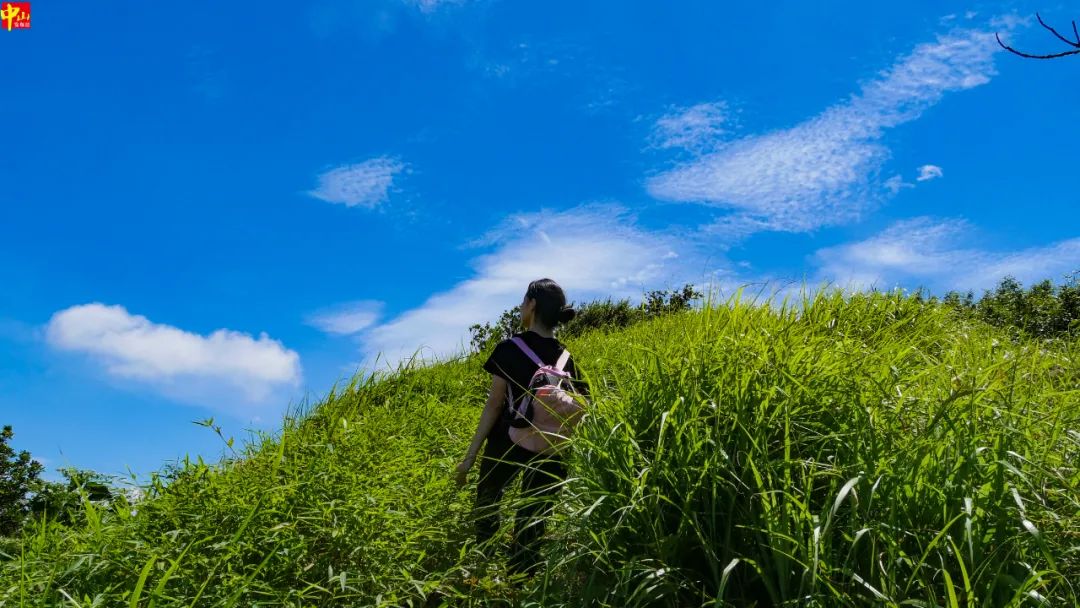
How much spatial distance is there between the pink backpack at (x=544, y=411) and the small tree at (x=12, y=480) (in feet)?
24.1

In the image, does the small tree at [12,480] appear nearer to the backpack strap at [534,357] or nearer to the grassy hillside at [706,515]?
the grassy hillside at [706,515]

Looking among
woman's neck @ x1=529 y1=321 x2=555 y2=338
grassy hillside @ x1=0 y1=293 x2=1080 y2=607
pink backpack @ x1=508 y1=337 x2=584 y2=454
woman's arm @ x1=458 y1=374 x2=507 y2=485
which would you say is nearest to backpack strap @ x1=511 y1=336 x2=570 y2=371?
pink backpack @ x1=508 y1=337 x2=584 y2=454

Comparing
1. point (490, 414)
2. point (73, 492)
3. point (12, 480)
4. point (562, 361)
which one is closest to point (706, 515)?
point (562, 361)

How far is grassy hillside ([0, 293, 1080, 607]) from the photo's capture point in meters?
3.04

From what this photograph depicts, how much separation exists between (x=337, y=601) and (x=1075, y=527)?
3385 millimetres

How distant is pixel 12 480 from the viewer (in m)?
A: 9.12

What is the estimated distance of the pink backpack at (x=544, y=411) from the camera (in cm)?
416

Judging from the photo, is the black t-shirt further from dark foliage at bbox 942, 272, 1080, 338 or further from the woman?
dark foliage at bbox 942, 272, 1080, 338

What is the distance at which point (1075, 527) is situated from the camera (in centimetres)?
332

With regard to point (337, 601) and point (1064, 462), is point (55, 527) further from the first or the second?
point (1064, 462)

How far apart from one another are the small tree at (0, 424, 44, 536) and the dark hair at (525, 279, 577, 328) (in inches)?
294

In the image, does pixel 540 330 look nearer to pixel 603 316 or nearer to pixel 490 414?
pixel 490 414

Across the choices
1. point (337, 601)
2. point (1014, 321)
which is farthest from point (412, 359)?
point (1014, 321)

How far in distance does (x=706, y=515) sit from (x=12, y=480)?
29.8 feet
